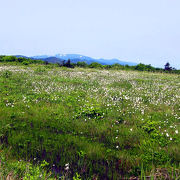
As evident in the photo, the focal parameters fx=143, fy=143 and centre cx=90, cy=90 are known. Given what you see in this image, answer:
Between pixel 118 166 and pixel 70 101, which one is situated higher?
pixel 70 101

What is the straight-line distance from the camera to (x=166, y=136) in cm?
482

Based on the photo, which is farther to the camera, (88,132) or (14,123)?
(14,123)

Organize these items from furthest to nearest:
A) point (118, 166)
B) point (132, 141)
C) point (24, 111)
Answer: point (24, 111), point (132, 141), point (118, 166)

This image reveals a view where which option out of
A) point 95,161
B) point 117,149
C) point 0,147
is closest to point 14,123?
point 0,147

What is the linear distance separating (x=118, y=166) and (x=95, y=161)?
0.61 metres

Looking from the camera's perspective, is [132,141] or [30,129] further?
[30,129]

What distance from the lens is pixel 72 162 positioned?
3.74 metres

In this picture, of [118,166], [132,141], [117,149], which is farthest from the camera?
[132,141]

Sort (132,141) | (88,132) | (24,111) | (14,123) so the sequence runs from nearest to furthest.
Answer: (132,141) → (88,132) → (14,123) → (24,111)

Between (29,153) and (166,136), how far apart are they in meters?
4.36

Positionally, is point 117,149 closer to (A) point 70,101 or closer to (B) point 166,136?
(B) point 166,136

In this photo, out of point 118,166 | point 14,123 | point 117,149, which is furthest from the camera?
point 14,123

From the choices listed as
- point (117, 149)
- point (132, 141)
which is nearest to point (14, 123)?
point (117, 149)

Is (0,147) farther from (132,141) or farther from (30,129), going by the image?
(132,141)
